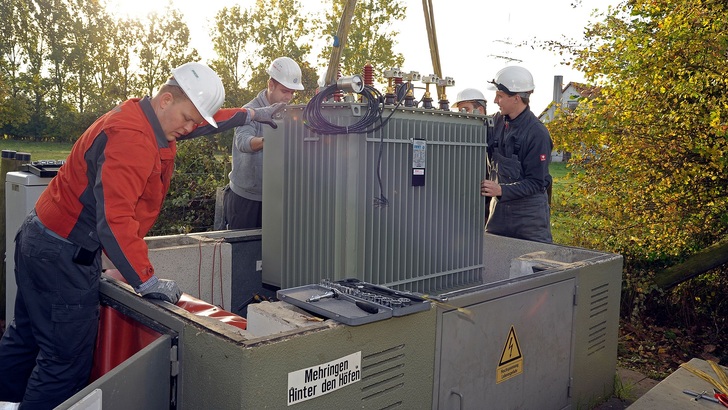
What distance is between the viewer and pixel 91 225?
265 cm

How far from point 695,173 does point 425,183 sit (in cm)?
455

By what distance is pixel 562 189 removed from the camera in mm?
8086

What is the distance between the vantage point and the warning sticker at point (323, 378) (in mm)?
2021

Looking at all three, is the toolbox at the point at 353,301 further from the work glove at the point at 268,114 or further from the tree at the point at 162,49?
the tree at the point at 162,49

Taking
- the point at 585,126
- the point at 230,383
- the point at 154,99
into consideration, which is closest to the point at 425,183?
the point at 154,99

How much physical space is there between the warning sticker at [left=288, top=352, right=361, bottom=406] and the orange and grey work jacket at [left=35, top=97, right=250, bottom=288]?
31.9 inches

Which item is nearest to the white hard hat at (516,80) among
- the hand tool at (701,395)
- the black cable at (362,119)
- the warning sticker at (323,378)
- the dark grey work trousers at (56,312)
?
the black cable at (362,119)

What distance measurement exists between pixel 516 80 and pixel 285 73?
1720 mm

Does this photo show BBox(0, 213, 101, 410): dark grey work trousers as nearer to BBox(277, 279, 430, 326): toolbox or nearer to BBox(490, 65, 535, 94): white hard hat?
BBox(277, 279, 430, 326): toolbox

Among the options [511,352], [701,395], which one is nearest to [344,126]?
[511,352]

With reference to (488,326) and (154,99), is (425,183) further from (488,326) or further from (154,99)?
(154,99)

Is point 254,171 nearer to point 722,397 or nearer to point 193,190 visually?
point 722,397

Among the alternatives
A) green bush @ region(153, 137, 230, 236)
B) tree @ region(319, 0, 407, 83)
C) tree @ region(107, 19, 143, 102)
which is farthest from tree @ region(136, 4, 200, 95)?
green bush @ region(153, 137, 230, 236)

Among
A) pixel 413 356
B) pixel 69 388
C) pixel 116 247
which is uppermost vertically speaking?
pixel 116 247
